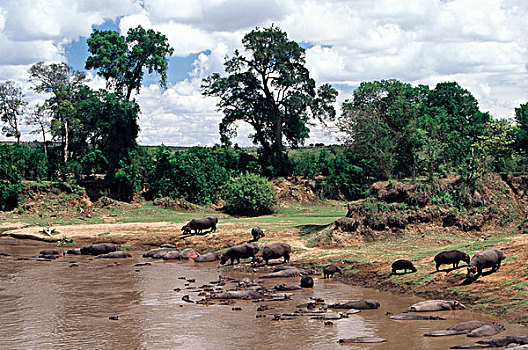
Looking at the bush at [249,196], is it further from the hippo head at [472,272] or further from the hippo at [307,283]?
the hippo head at [472,272]

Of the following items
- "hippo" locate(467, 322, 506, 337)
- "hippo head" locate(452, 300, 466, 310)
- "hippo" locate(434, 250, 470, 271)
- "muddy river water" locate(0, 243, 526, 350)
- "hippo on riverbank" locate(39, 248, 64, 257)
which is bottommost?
"muddy river water" locate(0, 243, 526, 350)

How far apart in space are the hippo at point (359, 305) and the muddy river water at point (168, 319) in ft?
0.81

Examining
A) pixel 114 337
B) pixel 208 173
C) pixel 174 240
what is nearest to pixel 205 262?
pixel 174 240

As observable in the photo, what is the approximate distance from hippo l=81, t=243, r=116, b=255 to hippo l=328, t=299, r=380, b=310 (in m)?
17.0

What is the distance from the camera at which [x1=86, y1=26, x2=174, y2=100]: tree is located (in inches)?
1959

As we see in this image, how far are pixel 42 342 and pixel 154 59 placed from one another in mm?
40609

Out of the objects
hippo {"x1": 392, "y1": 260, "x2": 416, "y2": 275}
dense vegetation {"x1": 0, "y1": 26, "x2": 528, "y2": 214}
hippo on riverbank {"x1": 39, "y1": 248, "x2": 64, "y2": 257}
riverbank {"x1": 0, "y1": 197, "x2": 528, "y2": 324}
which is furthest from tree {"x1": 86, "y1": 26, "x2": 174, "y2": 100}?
hippo {"x1": 392, "y1": 260, "x2": 416, "y2": 275}

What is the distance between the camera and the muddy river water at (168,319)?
1309 cm

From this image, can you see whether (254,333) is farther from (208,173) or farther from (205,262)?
(208,173)

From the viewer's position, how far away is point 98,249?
29641 millimetres

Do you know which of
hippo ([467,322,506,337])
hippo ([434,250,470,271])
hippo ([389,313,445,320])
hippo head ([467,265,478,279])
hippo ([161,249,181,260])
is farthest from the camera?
hippo ([161,249,181,260])

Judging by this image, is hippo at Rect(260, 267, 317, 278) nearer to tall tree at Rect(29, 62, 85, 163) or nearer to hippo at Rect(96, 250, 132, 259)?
hippo at Rect(96, 250, 132, 259)

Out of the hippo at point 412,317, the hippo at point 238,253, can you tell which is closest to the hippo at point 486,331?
the hippo at point 412,317

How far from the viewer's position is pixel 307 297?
58.7 feet
